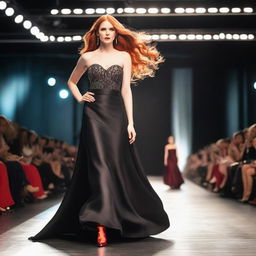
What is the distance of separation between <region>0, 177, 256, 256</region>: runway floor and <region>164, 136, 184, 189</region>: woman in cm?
492

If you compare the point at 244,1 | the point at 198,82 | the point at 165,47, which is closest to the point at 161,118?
the point at 198,82

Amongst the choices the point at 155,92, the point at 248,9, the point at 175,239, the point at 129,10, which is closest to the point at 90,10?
the point at 129,10

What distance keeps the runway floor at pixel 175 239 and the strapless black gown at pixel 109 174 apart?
0.13 metres

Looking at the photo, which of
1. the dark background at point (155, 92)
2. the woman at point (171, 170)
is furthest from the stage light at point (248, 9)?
the dark background at point (155, 92)

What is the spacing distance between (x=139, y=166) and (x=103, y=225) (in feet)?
1.68

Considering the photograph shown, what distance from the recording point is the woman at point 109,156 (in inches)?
132

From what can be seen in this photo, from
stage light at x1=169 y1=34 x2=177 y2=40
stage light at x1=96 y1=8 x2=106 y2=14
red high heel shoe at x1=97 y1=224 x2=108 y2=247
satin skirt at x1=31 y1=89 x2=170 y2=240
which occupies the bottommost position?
red high heel shoe at x1=97 y1=224 x2=108 y2=247

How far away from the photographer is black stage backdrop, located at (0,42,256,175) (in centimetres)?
1548

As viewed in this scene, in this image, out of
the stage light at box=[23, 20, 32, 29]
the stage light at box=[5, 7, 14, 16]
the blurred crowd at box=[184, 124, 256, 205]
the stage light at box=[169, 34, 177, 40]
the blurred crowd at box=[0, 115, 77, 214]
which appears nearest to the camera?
the blurred crowd at box=[0, 115, 77, 214]

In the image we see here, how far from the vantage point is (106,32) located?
3.48 meters

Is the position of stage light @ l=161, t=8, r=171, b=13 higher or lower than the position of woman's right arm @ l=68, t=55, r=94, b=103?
higher

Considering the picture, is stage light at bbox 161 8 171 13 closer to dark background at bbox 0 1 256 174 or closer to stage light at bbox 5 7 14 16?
stage light at bbox 5 7 14 16

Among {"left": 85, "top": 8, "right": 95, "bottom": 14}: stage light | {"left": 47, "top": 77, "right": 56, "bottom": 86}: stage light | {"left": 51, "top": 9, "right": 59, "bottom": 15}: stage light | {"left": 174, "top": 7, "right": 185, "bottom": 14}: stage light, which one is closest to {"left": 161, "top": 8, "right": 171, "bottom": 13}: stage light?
{"left": 174, "top": 7, "right": 185, "bottom": 14}: stage light

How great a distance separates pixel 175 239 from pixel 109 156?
65 cm
